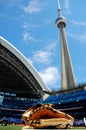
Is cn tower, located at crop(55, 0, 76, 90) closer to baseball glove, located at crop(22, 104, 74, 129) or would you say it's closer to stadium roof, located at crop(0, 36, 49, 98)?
stadium roof, located at crop(0, 36, 49, 98)

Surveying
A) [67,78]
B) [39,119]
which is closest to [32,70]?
[67,78]

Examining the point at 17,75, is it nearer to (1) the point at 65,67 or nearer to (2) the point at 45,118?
(1) the point at 65,67

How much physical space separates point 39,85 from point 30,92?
8.15 m

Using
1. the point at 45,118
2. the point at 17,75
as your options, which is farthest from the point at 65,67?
the point at 45,118

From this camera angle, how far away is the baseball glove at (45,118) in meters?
12.8

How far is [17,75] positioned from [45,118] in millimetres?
65285

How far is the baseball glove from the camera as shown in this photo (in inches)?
506

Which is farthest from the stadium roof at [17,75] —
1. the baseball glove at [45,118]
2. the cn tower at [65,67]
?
the baseball glove at [45,118]

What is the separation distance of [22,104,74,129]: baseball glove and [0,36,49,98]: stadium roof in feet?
185

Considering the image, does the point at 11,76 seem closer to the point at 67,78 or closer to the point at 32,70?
the point at 32,70

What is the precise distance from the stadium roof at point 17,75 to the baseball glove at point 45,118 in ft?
185

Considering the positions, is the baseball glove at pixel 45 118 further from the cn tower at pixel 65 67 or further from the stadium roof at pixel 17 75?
the cn tower at pixel 65 67

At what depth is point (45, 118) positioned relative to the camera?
529 inches

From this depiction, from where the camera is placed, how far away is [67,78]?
105 meters
